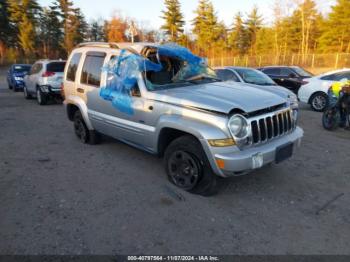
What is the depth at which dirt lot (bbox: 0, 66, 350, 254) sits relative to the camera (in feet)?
9.78

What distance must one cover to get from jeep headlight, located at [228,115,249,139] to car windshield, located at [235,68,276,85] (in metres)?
5.87

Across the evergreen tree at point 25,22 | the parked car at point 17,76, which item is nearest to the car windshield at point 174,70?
the parked car at point 17,76

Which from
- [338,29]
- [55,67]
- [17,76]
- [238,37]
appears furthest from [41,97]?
[238,37]

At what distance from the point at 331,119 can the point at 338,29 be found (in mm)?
38665

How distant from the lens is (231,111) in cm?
354

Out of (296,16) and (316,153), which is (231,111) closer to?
(316,153)

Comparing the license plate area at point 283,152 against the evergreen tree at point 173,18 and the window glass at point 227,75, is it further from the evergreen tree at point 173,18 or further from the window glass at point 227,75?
the evergreen tree at point 173,18

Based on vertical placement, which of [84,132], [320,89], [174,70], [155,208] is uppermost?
[174,70]

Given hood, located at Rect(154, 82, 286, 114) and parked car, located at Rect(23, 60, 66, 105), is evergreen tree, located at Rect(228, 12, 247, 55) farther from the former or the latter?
hood, located at Rect(154, 82, 286, 114)

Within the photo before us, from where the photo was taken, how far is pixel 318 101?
10484 mm

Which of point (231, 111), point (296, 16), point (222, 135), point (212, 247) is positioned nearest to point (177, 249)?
point (212, 247)

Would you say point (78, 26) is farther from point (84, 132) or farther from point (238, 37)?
point (84, 132)

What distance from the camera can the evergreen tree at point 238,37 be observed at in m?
55.2

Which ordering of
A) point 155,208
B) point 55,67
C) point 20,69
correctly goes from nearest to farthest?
point 155,208
point 55,67
point 20,69
